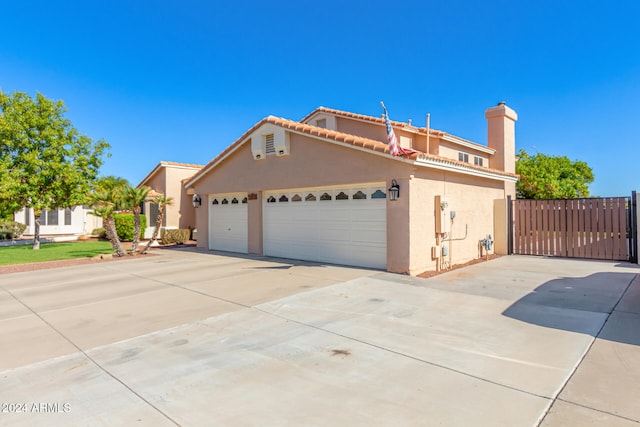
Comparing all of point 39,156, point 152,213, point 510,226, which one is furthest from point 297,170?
point 39,156

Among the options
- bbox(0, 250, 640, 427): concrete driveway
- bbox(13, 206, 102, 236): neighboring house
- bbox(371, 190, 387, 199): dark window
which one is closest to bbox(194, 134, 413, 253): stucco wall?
bbox(371, 190, 387, 199): dark window

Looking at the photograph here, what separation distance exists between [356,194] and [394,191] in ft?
5.60

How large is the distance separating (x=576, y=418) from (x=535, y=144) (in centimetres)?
3425

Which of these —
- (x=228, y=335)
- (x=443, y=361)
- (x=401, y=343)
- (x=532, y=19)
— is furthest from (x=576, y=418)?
(x=532, y=19)

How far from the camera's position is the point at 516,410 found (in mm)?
3418

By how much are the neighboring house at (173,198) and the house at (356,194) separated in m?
5.93

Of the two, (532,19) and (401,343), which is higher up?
(532,19)

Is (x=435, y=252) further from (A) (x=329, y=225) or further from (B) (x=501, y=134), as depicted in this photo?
(B) (x=501, y=134)

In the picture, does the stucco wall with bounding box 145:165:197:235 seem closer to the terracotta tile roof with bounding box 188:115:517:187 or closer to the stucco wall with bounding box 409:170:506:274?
the terracotta tile roof with bounding box 188:115:517:187

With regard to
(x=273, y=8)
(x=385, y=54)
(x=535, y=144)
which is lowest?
(x=535, y=144)

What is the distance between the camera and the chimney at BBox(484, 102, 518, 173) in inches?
700

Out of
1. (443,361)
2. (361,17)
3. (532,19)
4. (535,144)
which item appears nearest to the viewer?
(443,361)

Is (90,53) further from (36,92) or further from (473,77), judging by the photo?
(473,77)

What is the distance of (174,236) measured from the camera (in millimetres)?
21828
